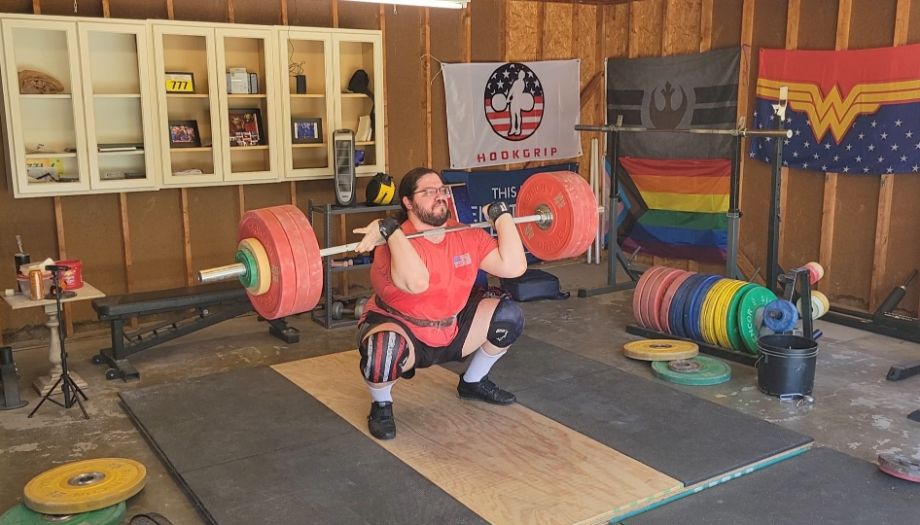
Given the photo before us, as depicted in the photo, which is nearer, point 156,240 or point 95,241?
point 95,241

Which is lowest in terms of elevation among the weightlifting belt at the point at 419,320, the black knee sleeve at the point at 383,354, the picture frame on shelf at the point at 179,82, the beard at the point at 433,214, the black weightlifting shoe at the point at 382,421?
the black weightlifting shoe at the point at 382,421

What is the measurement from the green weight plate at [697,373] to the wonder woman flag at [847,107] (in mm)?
1942

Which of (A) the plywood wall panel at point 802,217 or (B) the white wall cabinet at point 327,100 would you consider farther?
(A) the plywood wall panel at point 802,217

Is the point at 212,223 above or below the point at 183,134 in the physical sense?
below

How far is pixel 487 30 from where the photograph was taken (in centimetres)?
734

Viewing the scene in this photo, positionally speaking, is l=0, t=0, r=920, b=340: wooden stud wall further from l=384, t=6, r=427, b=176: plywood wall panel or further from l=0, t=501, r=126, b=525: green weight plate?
l=0, t=501, r=126, b=525: green weight plate

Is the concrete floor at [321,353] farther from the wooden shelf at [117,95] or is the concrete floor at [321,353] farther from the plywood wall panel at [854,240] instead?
the wooden shelf at [117,95]

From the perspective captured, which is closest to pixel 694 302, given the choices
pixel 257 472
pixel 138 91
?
pixel 257 472

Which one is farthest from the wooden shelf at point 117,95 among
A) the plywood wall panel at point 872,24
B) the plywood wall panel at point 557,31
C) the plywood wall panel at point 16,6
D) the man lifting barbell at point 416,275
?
the plywood wall panel at point 872,24

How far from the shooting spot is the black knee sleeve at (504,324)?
407cm

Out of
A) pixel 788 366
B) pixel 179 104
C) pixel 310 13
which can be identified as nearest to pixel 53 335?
pixel 179 104

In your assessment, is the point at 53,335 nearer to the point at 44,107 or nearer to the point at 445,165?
the point at 44,107

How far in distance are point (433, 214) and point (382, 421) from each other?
1.00 m

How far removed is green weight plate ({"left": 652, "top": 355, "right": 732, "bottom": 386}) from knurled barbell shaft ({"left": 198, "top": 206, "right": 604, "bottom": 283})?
3.79 ft
